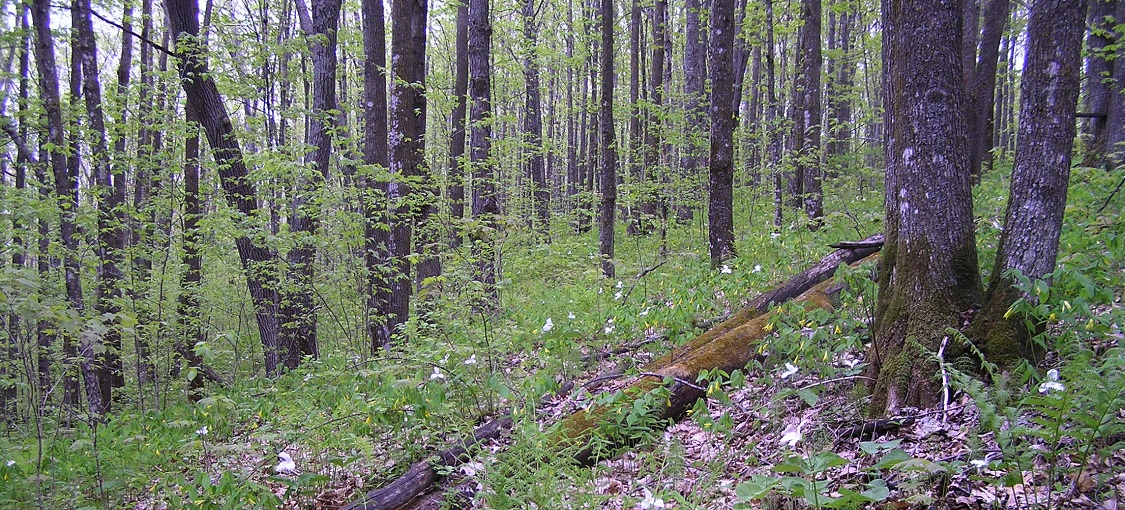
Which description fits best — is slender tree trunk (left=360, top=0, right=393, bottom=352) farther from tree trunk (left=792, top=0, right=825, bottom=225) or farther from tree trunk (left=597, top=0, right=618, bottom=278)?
tree trunk (left=792, top=0, right=825, bottom=225)

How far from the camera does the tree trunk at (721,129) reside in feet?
24.1

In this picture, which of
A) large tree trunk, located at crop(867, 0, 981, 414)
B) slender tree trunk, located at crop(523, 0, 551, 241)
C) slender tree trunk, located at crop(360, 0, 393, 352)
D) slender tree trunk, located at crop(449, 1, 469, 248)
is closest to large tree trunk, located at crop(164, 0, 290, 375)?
slender tree trunk, located at crop(360, 0, 393, 352)

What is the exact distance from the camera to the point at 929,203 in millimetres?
3137

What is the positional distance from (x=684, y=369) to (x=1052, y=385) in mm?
2201

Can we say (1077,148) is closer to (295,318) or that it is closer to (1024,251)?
(1024,251)

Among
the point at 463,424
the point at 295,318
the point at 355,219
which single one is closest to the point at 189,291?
the point at 295,318

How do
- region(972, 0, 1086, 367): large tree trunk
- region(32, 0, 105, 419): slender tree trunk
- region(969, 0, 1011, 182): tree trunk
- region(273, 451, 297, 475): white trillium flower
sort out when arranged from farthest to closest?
region(969, 0, 1011, 182): tree trunk
region(32, 0, 105, 419): slender tree trunk
region(273, 451, 297, 475): white trillium flower
region(972, 0, 1086, 367): large tree trunk

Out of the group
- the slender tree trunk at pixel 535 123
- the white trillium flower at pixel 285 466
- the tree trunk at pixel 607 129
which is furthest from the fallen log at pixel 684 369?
the slender tree trunk at pixel 535 123

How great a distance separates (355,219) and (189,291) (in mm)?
2605

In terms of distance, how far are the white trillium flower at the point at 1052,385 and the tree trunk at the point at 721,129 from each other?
16.5 ft

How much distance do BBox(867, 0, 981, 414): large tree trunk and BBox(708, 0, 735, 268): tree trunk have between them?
4.10 m

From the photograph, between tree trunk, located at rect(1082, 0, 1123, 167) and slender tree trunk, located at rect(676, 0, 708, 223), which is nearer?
tree trunk, located at rect(1082, 0, 1123, 167)

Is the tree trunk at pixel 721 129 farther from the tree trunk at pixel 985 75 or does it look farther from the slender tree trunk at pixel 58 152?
the slender tree trunk at pixel 58 152

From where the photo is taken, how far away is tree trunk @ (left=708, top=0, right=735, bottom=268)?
24.1ft
